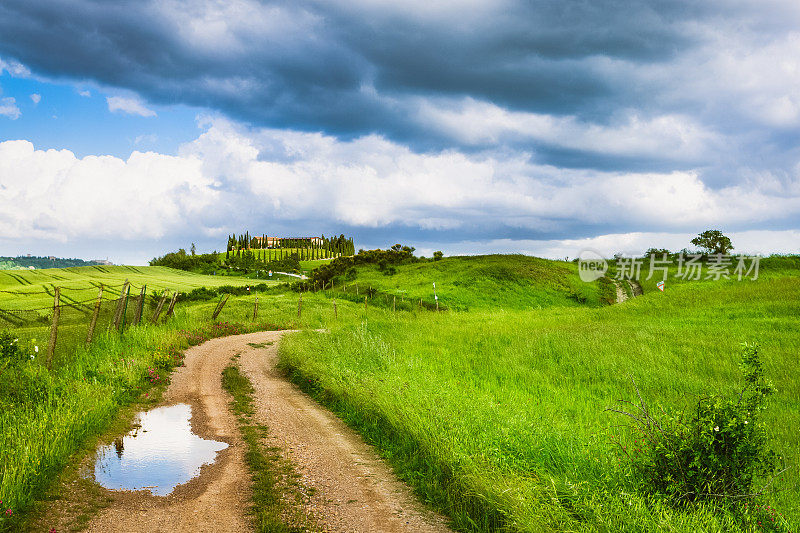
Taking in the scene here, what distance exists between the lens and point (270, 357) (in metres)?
23.5

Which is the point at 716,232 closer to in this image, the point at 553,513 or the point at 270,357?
the point at 270,357

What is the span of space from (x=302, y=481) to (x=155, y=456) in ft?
12.0

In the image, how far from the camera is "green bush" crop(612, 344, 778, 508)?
6.54 m

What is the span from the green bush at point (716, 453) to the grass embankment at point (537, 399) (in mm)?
309

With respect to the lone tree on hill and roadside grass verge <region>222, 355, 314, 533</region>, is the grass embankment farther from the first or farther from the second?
the lone tree on hill

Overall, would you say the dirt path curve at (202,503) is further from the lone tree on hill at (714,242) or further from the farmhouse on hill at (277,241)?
the farmhouse on hill at (277,241)

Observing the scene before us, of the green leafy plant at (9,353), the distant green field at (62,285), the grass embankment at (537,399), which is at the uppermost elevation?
the green leafy plant at (9,353)

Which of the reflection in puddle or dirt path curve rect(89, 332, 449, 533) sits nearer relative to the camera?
dirt path curve rect(89, 332, 449, 533)

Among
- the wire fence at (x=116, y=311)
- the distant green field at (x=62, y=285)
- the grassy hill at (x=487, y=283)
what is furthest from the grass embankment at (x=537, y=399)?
the distant green field at (x=62, y=285)

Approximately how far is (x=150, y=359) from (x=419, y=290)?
37.3m

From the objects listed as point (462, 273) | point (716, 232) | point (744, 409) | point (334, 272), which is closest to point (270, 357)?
point (744, 409)

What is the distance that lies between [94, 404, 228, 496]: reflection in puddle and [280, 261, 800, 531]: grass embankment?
376cm

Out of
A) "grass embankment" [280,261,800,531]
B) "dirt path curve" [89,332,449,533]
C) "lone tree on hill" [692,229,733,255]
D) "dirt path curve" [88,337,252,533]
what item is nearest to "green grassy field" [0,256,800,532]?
"grass embankment" [280,261,800,531]

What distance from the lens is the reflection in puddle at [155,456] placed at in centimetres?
920
